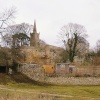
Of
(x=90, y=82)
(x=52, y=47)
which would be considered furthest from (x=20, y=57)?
(x=52, y=47)

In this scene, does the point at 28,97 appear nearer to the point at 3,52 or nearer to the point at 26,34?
the point at 3,52

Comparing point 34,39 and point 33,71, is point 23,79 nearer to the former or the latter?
point 33,71

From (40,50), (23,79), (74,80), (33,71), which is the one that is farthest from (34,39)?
(23,79)

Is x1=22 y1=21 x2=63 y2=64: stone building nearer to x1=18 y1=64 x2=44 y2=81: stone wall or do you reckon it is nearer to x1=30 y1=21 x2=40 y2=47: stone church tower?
x1=30 y1=21 x2=40 y2=47: stone church tower

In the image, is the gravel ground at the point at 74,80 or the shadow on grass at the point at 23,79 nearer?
the shadow on grass at the point at 23,79

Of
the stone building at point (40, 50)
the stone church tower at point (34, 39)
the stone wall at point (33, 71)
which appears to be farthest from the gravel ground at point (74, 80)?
the stone church tower at point (34, 39)

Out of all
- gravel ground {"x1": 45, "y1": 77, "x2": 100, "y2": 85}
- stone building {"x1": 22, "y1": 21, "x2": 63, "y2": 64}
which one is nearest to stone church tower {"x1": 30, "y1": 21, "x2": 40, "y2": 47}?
stone building {"x1": 22, "y1": 21, "x2": 63, "y2": 64}

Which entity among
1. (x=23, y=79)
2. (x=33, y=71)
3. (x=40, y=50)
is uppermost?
(x=40, y=50)

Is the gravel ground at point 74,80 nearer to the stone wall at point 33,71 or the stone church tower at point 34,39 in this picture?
the stone wall at point 33,71

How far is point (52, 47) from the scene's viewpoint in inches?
3605

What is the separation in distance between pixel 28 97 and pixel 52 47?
2589 inches

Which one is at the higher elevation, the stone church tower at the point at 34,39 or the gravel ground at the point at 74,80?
the stone church tower at the point at 34,39

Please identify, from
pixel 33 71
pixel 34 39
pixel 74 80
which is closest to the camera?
pixel 74 80

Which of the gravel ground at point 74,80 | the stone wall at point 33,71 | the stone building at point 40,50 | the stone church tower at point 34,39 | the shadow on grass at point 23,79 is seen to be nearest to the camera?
the shadow on grass at point 23,79
